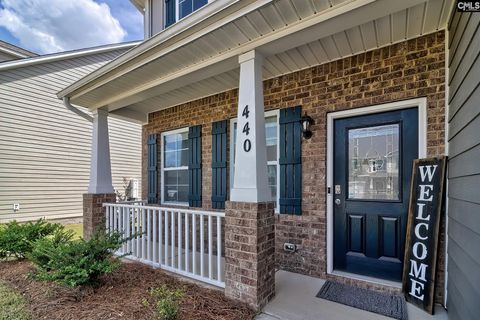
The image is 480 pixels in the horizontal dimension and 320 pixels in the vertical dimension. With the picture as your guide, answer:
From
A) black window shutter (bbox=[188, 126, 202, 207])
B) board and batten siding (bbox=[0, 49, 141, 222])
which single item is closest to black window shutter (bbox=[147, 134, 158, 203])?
black window shutter (bbox=[188, 126, 202, 207])

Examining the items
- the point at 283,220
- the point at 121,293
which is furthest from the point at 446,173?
the point at 121,293

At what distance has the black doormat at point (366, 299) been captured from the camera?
233 centimetres

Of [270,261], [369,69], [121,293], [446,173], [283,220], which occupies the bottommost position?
[121,293]

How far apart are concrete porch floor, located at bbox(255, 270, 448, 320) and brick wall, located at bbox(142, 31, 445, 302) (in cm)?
31

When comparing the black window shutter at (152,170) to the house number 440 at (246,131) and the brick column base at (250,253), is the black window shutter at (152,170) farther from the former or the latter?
the house number 440 at (246,131)

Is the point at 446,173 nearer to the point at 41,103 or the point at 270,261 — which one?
the point at 270,261

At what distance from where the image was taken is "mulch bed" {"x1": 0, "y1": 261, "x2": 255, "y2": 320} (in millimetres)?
2276

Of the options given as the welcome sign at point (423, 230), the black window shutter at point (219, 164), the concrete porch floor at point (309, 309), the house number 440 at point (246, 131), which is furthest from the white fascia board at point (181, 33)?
the concrete porch floor at point (309, 309)

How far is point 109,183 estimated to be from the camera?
4.43 meters

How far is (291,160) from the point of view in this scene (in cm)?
329

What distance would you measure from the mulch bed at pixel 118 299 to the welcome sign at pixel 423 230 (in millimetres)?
1544

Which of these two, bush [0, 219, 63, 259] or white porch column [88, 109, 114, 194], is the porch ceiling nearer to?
white porch column [88, 109, 114, 194]

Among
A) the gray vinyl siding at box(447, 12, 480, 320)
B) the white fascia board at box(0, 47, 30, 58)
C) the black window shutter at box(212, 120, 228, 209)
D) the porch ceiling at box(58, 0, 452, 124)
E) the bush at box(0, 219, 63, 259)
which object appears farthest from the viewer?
the white fascia board at box(0, 47, 30, 58)

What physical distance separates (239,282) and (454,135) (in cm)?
227
